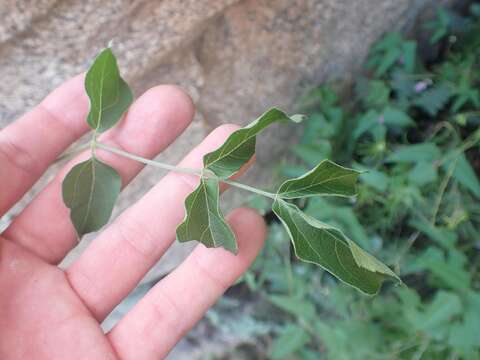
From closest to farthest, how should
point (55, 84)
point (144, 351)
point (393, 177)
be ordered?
point (144, 351) < point (55, 84) < point (393, 177)

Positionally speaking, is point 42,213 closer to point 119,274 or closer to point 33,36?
point 119,274

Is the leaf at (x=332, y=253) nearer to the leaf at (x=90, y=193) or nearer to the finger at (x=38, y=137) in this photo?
the leaf at (x=90, y=193)

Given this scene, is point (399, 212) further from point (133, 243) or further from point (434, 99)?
point (133, 243)

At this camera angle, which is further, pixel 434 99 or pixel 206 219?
pixel 434 99

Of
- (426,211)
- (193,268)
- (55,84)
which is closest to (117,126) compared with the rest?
(55,84)

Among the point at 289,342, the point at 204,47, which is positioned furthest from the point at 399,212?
the point at 204,47

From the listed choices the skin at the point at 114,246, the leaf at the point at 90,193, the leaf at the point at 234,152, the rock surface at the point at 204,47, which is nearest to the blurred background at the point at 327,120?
the rock surface at the point at 204,47

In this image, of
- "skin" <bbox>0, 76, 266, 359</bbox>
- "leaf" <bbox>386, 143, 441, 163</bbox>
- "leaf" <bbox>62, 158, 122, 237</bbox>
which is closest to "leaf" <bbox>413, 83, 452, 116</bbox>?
"leaf" <bbox>386, 143, 441, 163</bbox>
